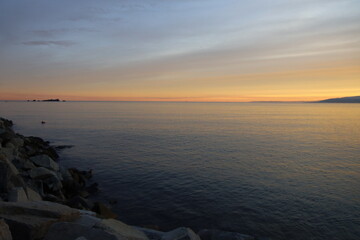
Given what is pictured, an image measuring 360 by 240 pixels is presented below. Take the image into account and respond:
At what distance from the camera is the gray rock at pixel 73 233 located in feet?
20.9

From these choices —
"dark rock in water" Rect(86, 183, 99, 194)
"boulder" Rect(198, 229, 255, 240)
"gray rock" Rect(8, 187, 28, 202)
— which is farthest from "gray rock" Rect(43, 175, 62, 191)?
"boulder" Rect(198, 229, 255, 240)

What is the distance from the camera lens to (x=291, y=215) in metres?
14.1

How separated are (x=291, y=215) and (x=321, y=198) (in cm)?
361

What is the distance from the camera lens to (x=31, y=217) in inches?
276

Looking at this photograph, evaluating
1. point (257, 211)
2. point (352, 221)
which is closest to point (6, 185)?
point (257, 211)

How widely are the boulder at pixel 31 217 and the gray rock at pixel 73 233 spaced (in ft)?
1.56

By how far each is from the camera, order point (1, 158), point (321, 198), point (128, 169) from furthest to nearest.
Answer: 1. point (128, 169)
2. point (321, 198)
3. point (1, 158)

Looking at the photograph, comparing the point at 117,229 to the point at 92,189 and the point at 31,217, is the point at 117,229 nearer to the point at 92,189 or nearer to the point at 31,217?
the point at 31,217

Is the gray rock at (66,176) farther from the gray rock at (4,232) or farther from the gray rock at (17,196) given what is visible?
the gray rock at (4,232)

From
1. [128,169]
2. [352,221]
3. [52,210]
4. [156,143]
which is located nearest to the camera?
[52,210]

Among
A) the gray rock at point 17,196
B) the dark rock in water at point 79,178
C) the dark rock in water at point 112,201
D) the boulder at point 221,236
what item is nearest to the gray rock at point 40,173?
the dark rock in water at point 79,178

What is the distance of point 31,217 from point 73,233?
61.5 inches

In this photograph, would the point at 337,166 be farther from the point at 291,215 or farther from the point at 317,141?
the point at 317,141

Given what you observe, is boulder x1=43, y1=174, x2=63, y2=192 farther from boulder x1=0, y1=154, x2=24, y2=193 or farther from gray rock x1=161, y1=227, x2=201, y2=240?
gray rock x1=161, y1=227, x2=201, y2=240
